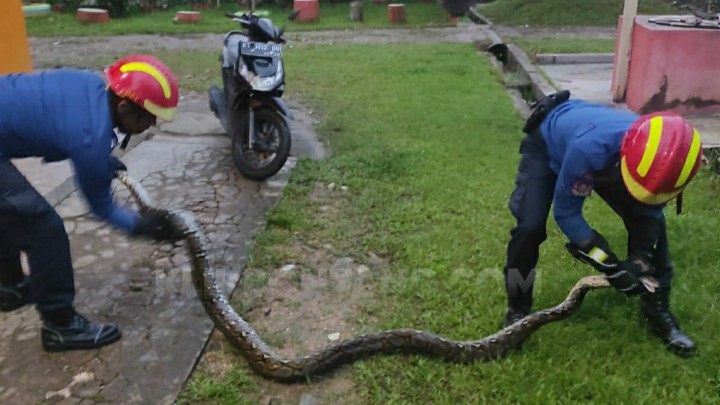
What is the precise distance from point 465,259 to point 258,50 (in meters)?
2.48

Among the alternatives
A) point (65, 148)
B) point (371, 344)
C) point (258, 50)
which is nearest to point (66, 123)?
point (65, 148)

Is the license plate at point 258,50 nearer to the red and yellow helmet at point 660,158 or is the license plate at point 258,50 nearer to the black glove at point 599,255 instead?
the black glove at point 599,255

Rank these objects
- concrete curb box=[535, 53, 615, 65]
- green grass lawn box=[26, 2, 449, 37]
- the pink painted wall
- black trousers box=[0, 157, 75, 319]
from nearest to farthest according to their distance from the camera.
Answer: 1. black trousers box=[0, 157, 75, 319]
2. the pink painted wall
3. concrete curb box=[535, 53, 615, 65]
4. green grass lawn box=[26, 2, 449, 37]

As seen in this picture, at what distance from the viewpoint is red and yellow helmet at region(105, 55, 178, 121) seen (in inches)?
122

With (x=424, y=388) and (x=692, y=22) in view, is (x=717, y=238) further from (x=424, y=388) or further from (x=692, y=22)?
(x=692, y=22)

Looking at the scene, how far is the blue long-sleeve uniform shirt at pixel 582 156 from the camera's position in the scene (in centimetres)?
289

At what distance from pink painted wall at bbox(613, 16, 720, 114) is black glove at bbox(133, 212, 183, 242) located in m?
5.39

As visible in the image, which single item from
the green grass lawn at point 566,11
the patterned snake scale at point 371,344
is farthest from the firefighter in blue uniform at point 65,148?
the green grass lawn at point 566,11

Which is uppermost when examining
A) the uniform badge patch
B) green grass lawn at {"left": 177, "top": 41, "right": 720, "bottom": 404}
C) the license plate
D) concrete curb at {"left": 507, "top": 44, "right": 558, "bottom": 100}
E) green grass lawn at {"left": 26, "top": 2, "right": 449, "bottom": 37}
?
the license plate

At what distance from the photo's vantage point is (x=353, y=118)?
24.1 feet

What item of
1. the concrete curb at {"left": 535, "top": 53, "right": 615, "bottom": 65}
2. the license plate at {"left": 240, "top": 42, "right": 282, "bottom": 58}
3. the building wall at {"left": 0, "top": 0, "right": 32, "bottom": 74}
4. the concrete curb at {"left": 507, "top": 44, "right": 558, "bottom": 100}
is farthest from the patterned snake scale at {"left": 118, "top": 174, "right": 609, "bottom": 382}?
the concrete curb at {"left": 535, "top": 53, "right": 615, "bottom": 65}

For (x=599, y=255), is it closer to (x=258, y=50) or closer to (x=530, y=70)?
(x=258, y=50)

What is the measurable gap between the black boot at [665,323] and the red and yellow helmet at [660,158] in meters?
0.83

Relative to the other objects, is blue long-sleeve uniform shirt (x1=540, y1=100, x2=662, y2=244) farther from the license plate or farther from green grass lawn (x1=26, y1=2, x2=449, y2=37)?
green grass lawn (x1=26, y1=2, x2=449, y2=37)
